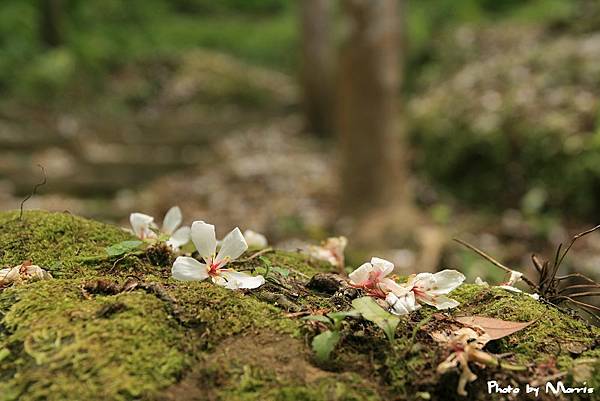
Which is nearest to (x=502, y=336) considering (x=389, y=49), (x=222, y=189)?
(x=389, y=49)

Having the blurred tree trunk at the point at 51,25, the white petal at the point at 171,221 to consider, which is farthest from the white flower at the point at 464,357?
the blurred tree trunk at the point at 51,25

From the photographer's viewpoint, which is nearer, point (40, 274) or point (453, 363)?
point (453, 363)

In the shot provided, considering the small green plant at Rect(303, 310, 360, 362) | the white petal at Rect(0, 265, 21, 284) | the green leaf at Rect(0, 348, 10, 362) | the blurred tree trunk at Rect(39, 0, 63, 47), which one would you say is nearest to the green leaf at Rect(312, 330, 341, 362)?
the small green plant at Rect(303, 310, 360, 362)

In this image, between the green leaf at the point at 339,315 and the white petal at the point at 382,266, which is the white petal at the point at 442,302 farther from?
the green leaf at the point at 339,315

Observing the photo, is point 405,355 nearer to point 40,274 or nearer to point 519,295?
point 519,295

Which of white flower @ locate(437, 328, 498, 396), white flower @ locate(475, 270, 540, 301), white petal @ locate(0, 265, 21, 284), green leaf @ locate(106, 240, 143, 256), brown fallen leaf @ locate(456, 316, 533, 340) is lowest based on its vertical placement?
white flower @ locate(475, 270, 540, 301)

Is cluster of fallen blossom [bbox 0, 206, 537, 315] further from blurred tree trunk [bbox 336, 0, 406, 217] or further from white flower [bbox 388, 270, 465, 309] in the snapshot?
blurred tree trunk [bbox 336, 0, 406, 217]

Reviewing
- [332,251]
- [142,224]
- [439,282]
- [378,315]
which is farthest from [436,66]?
[378,315]
